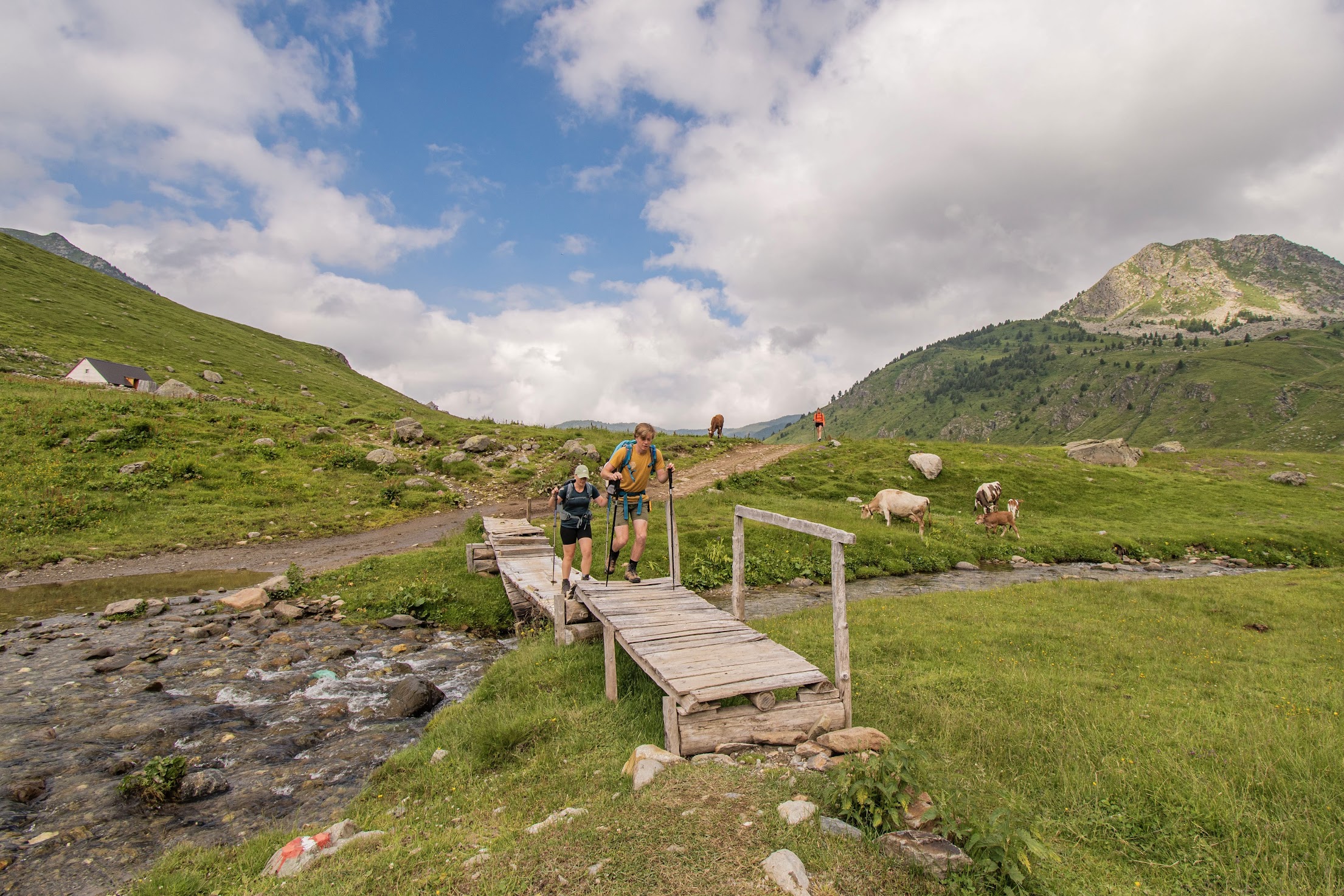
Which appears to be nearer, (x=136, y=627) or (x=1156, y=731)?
(x=1156, y=731)

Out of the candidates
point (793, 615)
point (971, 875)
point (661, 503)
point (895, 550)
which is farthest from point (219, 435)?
point (971, 875)

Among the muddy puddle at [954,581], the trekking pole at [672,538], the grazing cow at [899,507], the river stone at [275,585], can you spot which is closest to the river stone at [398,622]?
the river stone at [275,585]

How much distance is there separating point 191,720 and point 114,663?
3.86 metres

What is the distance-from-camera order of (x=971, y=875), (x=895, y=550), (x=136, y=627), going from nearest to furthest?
(x=971, y=875) → (x=136, y=627) → (x=895, y=550)

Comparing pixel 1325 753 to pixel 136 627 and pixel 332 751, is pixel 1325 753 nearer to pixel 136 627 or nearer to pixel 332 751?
pixel 332 751

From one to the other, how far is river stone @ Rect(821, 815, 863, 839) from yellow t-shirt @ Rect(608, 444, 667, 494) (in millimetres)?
7713

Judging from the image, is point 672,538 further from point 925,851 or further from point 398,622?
point 398,622

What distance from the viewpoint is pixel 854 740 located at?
7004mm

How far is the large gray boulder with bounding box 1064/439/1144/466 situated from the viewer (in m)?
42.8

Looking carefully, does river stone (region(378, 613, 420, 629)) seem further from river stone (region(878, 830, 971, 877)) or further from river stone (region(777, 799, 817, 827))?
river stone (region(878, 830, 971, 877))

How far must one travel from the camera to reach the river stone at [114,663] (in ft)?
38.1

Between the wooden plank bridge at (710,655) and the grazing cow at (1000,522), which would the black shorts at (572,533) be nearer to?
the wooden plank bridge at (710,655)

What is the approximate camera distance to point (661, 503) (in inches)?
1003

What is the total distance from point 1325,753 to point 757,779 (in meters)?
6.79
